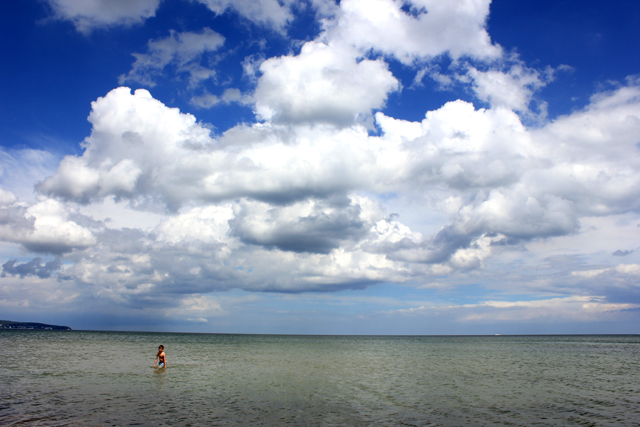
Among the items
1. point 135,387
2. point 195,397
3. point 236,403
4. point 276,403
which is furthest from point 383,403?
point 135,387

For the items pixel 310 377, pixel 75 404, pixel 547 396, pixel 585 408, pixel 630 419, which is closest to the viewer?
pixel 630 419

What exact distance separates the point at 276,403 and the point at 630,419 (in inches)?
954

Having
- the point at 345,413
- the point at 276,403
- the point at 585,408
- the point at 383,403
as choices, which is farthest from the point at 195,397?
the point at 585,408

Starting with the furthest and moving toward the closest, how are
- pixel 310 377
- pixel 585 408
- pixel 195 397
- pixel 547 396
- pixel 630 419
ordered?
pixel 310 377, pixel 547 396, pixel 195 397, pixel 585 408, pixel 630 419

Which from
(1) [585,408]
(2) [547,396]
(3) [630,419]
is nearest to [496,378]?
(2) [547,396]

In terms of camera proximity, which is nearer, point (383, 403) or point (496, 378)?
point (383, 403)

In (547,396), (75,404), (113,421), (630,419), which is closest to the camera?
(113,421)

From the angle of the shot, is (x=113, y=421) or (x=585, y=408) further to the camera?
(x=585, y=408)

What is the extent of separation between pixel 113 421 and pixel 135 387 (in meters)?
13.2

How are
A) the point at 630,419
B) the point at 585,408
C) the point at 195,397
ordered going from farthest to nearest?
the point at 195,397, the point at 585,408, the point at 630,419

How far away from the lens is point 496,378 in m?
45.7

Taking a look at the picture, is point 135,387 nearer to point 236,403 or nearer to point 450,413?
point 236,403

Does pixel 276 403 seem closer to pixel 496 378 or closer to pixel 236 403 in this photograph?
pixel 236 403

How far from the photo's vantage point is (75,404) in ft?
89.7
